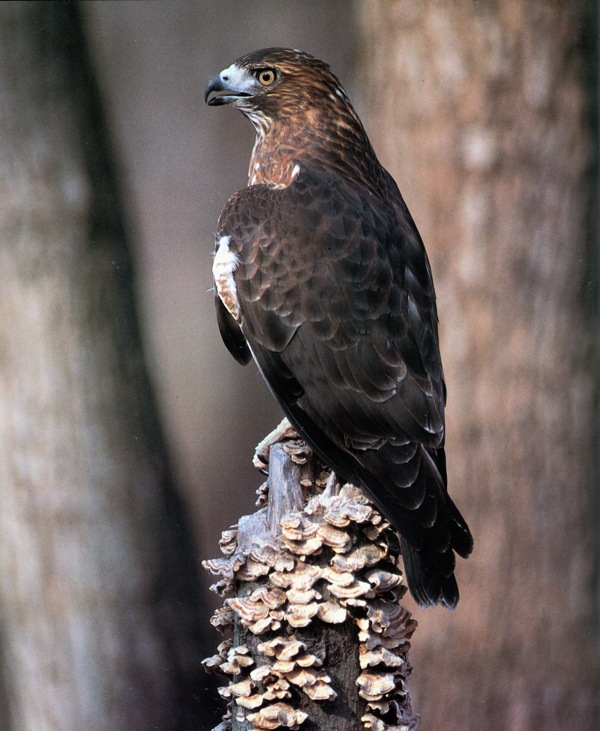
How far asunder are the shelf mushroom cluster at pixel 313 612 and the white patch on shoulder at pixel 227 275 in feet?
1.51

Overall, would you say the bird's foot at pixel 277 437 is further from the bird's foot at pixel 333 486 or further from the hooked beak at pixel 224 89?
the hooked beak at pixel 224 89

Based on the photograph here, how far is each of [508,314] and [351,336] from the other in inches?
33.5

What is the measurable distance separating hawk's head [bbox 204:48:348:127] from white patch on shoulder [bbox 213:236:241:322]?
38cm

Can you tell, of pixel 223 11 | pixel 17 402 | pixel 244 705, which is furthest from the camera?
pixel 17 402

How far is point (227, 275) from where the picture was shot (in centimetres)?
188

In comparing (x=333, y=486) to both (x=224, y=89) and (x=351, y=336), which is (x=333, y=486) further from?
(x=224, y=89)

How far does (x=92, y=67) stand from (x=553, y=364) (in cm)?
154

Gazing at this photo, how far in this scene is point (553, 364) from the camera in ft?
8.36

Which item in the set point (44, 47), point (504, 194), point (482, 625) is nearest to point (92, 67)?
point (44, 47)

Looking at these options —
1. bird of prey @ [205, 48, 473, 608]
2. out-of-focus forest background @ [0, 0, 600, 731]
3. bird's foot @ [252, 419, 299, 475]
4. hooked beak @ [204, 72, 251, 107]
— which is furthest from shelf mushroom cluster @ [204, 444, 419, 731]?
hooked beak @ [204, 72, 251, 107]

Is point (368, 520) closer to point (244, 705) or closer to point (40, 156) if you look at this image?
point (244, 705)

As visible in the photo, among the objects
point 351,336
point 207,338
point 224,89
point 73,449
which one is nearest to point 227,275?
point 351,336

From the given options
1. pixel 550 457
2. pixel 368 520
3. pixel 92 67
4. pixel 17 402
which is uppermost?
pixel 92 67

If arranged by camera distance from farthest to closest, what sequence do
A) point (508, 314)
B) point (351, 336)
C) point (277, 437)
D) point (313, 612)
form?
point (508, 314) → point (277, 437) → point (351, 336) → point (313, 612)
